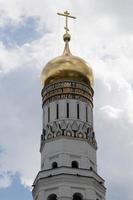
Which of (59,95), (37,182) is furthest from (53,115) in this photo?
(37,182)

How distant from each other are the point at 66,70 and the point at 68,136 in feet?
10.2

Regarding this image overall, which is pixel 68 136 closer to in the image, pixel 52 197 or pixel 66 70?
pixel 52 197

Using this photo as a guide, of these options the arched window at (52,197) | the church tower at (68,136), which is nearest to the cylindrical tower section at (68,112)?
the church tower at (68,136)

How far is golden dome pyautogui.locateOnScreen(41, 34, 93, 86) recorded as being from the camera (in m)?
27.6

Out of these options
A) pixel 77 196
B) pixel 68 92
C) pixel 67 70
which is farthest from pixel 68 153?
pixel 67 70

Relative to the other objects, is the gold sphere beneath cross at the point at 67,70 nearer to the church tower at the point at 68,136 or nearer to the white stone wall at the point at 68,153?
the church tower at the point at 68,136

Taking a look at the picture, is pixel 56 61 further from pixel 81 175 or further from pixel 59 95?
pixel 81 175

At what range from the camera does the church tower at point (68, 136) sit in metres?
24.9

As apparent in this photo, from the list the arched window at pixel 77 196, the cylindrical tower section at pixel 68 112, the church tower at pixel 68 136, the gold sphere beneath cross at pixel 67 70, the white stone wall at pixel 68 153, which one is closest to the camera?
the arched window at pixel 77 196

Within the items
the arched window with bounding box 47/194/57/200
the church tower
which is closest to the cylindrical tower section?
the church tower

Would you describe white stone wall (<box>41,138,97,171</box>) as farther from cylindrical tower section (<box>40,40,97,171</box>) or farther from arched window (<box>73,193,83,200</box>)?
arched window (<box>73,193,83,200</box>)

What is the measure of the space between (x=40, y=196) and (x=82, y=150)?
260 cm

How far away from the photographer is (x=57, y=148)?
25938mm

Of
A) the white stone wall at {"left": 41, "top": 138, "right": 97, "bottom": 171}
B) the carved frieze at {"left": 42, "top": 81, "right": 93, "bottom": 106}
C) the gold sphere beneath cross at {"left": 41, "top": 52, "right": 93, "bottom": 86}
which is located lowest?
the white stone wall at {"left": 41, "top": 138, "right": 97, "bottom": 171}
